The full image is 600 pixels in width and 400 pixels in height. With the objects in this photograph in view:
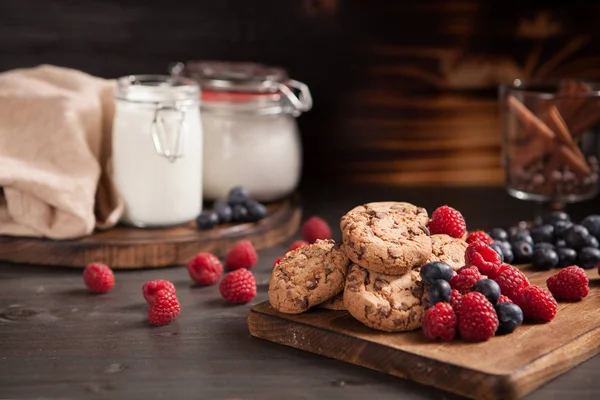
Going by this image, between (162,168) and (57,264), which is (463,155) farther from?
(57,264)

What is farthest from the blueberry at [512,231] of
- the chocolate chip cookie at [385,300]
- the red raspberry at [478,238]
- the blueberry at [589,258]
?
the chocolate chip cookie at [385,300]

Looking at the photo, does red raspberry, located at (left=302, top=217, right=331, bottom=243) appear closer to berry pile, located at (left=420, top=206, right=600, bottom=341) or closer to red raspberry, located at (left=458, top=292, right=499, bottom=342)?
berry pile, located at (left=420, top=206, right=600, bottom=341)

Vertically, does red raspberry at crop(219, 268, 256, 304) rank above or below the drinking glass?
below

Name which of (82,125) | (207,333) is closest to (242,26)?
(82,125)

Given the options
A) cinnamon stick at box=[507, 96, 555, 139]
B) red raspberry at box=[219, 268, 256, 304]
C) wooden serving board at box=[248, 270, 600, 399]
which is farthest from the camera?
cinnamon stick at box=[507, 96, 555, 139]

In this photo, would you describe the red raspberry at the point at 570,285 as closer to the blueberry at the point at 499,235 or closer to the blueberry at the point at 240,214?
the blueberry at the point at 499,235

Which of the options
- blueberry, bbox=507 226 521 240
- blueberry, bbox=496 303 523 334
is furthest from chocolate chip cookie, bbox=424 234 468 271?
blueberry, bbox=507 226 521 240

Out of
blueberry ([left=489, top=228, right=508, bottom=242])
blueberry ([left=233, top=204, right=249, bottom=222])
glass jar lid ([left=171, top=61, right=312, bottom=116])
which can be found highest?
glass jar lid ([left=171, top=61, right=312, bottom=116])
